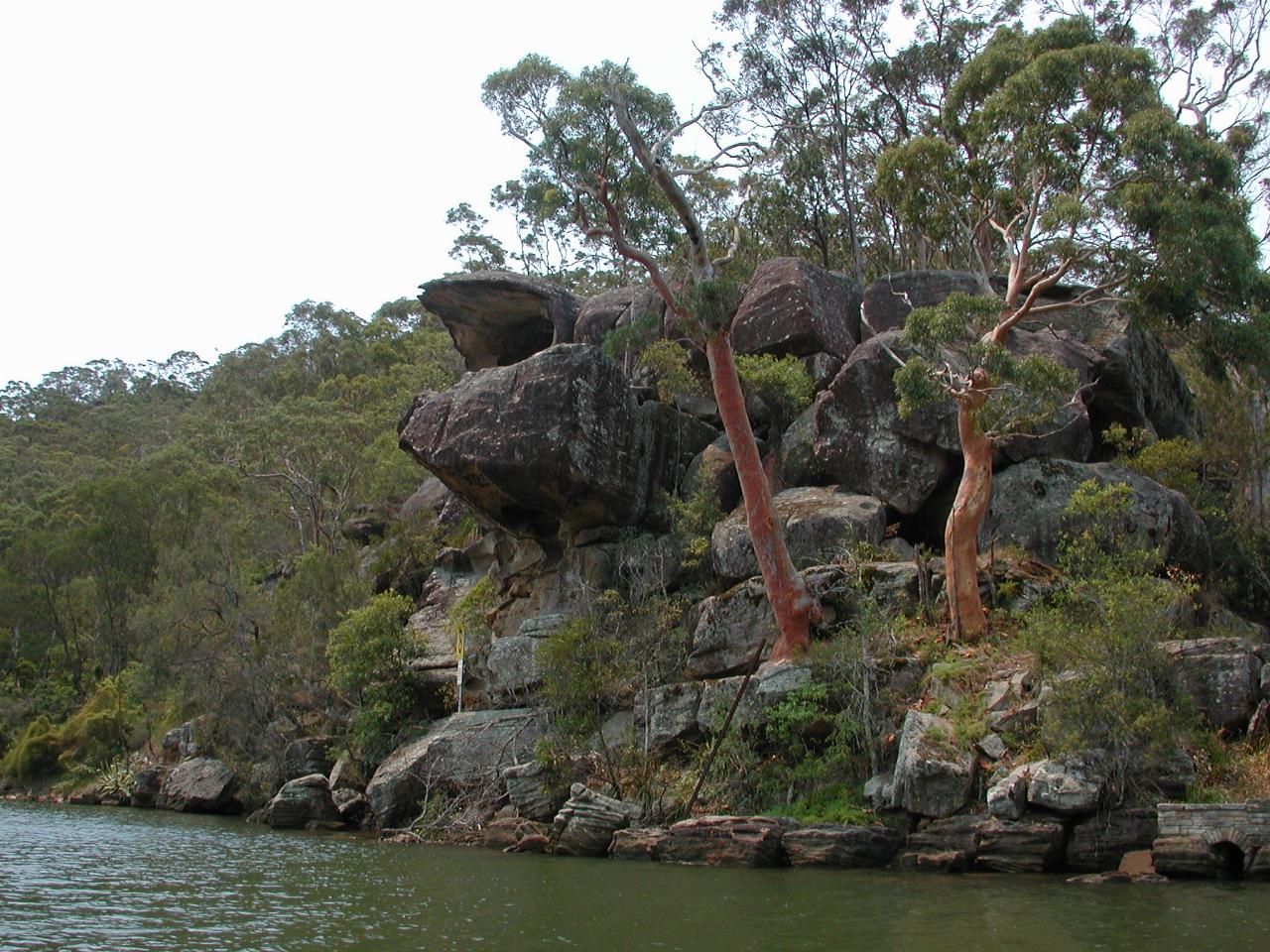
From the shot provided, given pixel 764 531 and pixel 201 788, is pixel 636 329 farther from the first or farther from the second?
pixel 201 788

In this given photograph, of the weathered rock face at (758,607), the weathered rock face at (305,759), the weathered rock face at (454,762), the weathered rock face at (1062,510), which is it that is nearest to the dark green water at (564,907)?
the weathered rock face at (454,762)

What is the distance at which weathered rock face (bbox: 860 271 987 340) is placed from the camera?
28719 mm

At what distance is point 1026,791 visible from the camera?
15.7 m

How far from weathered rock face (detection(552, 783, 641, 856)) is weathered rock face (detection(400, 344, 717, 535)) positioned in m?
8.83

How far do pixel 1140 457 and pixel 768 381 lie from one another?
859cm

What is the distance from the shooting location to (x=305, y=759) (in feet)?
90.0

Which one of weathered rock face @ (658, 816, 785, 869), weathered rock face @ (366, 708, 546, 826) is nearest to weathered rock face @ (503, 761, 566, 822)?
weathered rock face @ (366, 708, 546, 826)

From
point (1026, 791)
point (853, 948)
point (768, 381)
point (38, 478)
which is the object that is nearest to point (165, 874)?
point (853, 948)

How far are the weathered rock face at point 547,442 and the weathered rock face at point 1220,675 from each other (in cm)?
1355

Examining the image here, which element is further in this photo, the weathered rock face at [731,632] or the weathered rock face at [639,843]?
the weathered rock face at [731,632]

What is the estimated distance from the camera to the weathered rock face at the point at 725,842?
16.8m

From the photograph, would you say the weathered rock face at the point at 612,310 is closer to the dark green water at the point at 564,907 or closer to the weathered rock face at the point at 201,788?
the weathered rock face at the point at 201,788

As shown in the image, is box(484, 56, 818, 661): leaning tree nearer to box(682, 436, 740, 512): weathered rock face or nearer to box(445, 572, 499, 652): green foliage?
box(682, 436, 740, 512): weathered rock face

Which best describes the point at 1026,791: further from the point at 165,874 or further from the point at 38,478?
the point at 38,478
